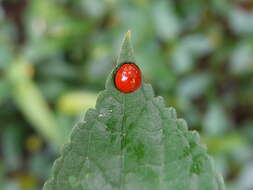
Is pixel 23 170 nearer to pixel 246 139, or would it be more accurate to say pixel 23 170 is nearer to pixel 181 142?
pixel 246 139

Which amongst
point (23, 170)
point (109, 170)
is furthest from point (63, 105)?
point (109, 170)

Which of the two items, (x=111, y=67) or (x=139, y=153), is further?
(x=111, y=67)

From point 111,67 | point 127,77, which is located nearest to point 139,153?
point 127,77

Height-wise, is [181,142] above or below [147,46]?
below

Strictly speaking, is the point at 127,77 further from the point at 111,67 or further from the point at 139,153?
the point at 111,67

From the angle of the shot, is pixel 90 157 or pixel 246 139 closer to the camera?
pixel 90 157

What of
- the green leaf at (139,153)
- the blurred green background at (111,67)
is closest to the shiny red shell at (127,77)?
the green leaf at (139,153)

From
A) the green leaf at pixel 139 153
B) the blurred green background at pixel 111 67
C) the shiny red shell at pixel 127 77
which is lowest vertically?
the green leaf at pixel 139 153

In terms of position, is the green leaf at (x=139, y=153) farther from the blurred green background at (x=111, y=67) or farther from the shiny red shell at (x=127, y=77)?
the blurred green background at (x=111, y=67)
